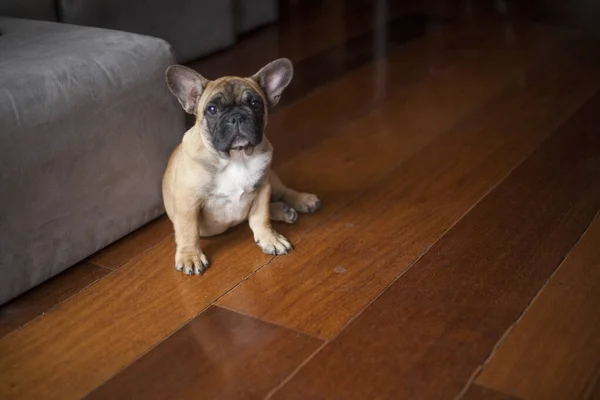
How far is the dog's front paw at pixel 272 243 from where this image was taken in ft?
6.17

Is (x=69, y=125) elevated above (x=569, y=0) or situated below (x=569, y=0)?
above

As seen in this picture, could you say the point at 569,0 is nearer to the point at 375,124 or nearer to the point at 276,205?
the point at 375,124

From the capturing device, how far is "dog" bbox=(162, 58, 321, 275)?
173 cm

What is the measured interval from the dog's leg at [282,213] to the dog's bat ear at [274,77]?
29 centimetres

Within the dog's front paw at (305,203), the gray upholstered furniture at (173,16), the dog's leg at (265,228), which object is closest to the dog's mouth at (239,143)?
the dog's leg at (265,228)

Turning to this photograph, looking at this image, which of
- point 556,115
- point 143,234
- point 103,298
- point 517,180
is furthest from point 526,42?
point 103,298

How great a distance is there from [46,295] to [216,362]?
47cm

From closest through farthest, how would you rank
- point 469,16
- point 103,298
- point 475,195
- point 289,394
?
point 289,394
point 103,298
point 475,195
point 469,16

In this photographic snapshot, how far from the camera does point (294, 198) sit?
2.08 metres

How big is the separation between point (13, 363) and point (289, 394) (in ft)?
1.74

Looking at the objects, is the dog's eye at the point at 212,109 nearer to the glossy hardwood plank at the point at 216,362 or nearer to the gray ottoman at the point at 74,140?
the gray ottoman at the point at 74,140

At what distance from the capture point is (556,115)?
2.62 metres

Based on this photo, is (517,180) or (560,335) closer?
(560,335)

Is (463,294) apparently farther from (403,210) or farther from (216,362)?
(216,362)
